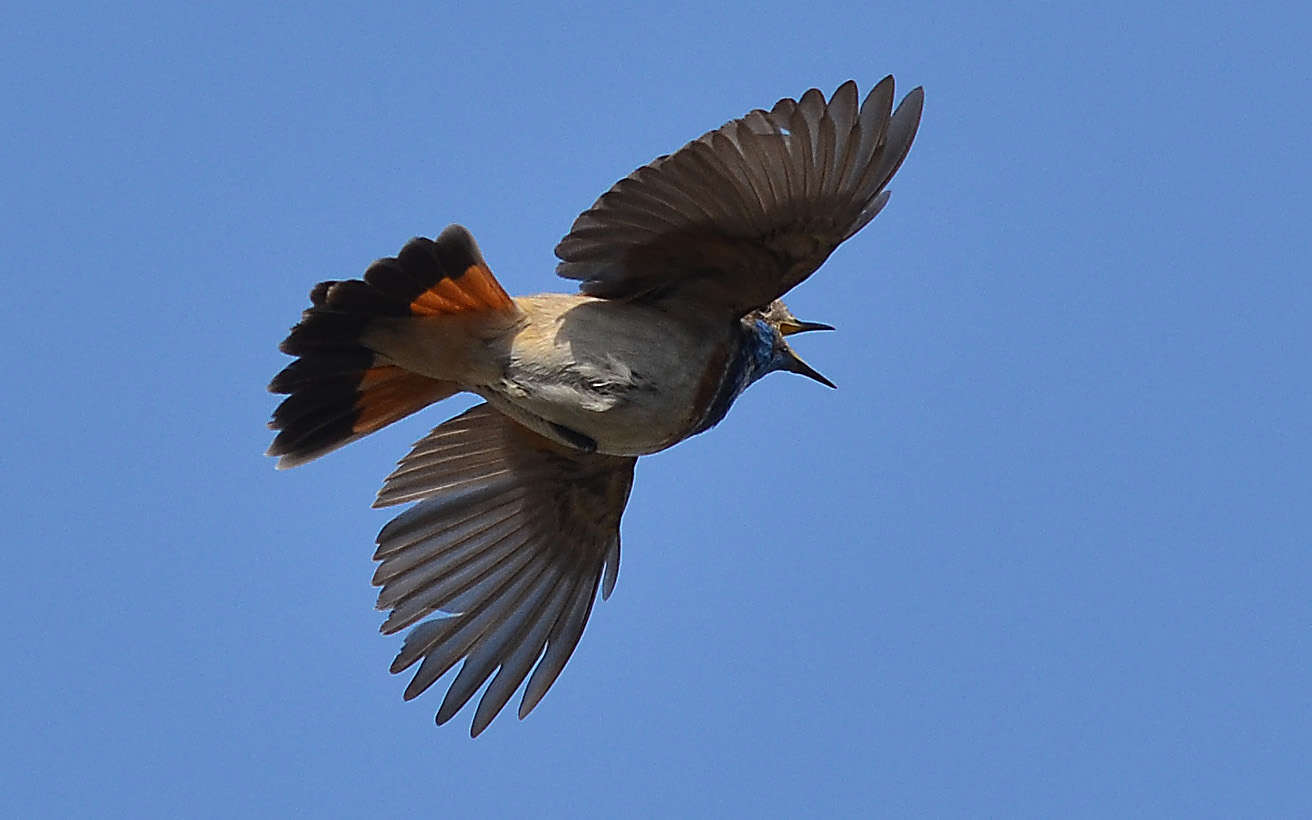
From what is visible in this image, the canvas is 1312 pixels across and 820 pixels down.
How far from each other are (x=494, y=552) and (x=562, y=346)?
1635mm

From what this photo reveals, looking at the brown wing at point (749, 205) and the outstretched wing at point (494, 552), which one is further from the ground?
the brown wing at point (749, 205)

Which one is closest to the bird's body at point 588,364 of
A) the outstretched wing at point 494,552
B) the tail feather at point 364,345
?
the tail feather at point 364,345

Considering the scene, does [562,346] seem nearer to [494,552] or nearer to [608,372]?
[608,372]

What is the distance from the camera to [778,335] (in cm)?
862

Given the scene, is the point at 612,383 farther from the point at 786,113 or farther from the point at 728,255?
the point at 786,113

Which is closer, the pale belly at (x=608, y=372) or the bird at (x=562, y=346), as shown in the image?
the bird at (x=562, y=346)

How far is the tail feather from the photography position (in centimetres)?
752

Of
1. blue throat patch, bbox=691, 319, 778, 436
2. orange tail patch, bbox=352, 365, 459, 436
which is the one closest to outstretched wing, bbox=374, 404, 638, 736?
orange tail patch, bbox=352, 365, 459, 436

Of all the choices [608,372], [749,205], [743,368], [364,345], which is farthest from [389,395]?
[749,205]

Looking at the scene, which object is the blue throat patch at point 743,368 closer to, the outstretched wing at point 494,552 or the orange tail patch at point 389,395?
the outstretched wing at point 494,552

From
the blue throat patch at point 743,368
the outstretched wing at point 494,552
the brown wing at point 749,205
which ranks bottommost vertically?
the outstretched wing at point 494,552

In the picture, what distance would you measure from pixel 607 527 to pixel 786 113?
8.83 ft

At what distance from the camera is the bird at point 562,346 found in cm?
733

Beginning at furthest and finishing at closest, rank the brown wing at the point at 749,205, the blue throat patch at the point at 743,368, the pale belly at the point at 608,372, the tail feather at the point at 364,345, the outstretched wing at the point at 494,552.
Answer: the outstretched wing at the point at 494,552
the blue throat patch at the point at 743,368
the pale belly at the point at 608,372
the tail feather at the point at 364,345
the brown wing at the point at 749,205
